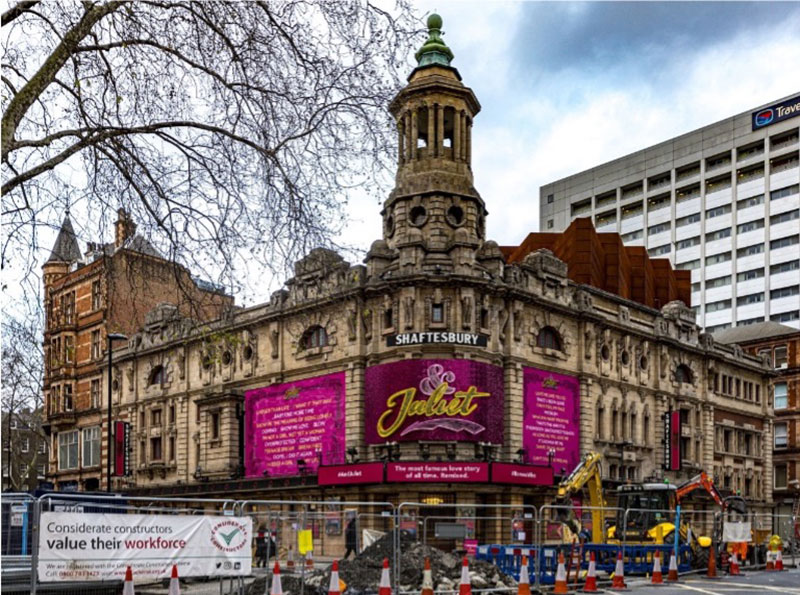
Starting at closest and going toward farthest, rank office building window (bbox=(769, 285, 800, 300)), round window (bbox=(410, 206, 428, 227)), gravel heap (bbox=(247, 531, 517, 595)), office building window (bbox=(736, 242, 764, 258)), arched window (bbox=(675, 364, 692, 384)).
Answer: gravel heap (bbox=(247, 531, 517, 595)), round window (bbox=(410, 206, 428, 227)), arched window (bbox=(675, 364, 692, 384)), office building window (bbox=(769, 285, 800, 300)), office building window (bbox=(736, 242, 764, 258))

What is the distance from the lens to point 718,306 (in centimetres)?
11106

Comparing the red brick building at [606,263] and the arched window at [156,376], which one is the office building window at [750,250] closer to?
the red brick building at [606,263]

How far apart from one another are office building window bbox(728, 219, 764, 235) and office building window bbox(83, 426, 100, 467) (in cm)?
7312

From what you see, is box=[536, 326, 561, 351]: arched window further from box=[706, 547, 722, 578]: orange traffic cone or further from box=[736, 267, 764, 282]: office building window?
box=[736, 267, 764, 282]: office building window

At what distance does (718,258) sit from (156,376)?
72072mm

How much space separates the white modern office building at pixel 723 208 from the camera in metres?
104

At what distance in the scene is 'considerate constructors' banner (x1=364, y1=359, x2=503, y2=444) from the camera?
42.9 m

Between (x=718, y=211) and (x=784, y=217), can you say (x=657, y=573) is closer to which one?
(x=784, y=217)

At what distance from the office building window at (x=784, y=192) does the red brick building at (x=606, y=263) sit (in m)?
41.6

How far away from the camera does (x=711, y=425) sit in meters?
61.5

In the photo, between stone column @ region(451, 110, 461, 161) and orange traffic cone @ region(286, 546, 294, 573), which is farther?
stone column @ region(451, 110, 461, 161)

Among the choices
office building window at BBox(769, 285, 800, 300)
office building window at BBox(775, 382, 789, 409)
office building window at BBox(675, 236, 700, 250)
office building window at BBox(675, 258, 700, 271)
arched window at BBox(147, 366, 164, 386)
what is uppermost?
office building window at BBox(675, 236, 700, 250)

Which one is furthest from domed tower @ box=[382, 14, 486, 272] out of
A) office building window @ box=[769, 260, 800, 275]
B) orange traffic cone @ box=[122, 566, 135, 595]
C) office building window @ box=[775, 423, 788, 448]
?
office building window @ box=[769, 260, 800, 275]

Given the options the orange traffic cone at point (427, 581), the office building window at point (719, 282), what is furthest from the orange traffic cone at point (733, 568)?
the office building window at point (719, 282)
